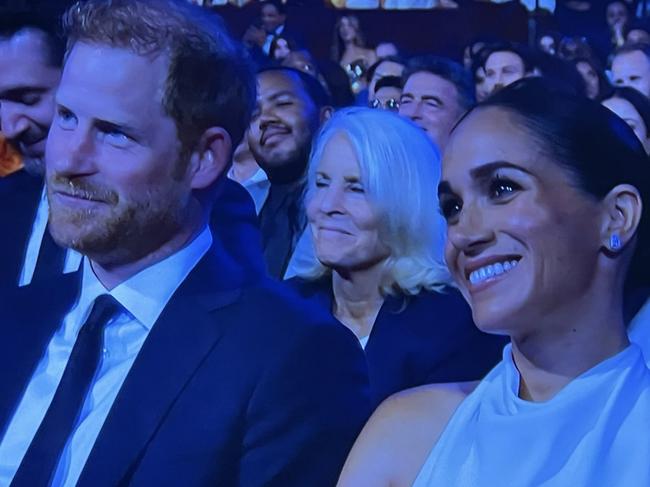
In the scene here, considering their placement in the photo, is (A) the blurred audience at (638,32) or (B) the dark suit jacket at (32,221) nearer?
(B) the dark suit jacket at (32,221)

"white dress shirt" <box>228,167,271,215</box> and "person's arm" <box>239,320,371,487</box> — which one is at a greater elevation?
"white dress shirt" <box>228,167,271,215</box>

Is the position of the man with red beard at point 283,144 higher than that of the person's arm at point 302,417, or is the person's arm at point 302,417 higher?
the man with red beard at point 283,144

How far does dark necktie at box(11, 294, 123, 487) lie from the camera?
1.01 m

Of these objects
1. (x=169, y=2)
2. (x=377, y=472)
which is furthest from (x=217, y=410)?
(x=169, y=2)

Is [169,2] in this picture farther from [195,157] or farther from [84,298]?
[84,298]

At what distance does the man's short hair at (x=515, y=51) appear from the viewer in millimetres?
1502

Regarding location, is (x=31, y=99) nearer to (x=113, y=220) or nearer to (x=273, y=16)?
(x=113, y=220)

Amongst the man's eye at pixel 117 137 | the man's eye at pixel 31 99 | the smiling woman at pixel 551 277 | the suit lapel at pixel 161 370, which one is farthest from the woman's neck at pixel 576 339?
the man's eye at pixel 31 99

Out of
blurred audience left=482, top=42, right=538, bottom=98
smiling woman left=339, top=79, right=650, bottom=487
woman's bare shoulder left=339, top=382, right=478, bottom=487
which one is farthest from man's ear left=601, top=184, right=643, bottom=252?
blurred audience left=482, top=42, right=538, bottom=98

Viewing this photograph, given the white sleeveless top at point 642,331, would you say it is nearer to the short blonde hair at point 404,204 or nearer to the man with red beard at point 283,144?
the short blonde hair at point 404,204

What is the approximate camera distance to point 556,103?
84 cm

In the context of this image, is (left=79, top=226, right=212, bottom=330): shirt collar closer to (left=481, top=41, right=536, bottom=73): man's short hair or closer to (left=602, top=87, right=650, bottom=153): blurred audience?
(left=602, top=87, right=650, bottom=153): blurred audience

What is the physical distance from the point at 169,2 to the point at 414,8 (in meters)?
0.98

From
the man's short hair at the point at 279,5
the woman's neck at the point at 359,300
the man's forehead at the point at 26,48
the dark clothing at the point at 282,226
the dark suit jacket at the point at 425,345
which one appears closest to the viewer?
the dark suit jacket at the point at 425,345
